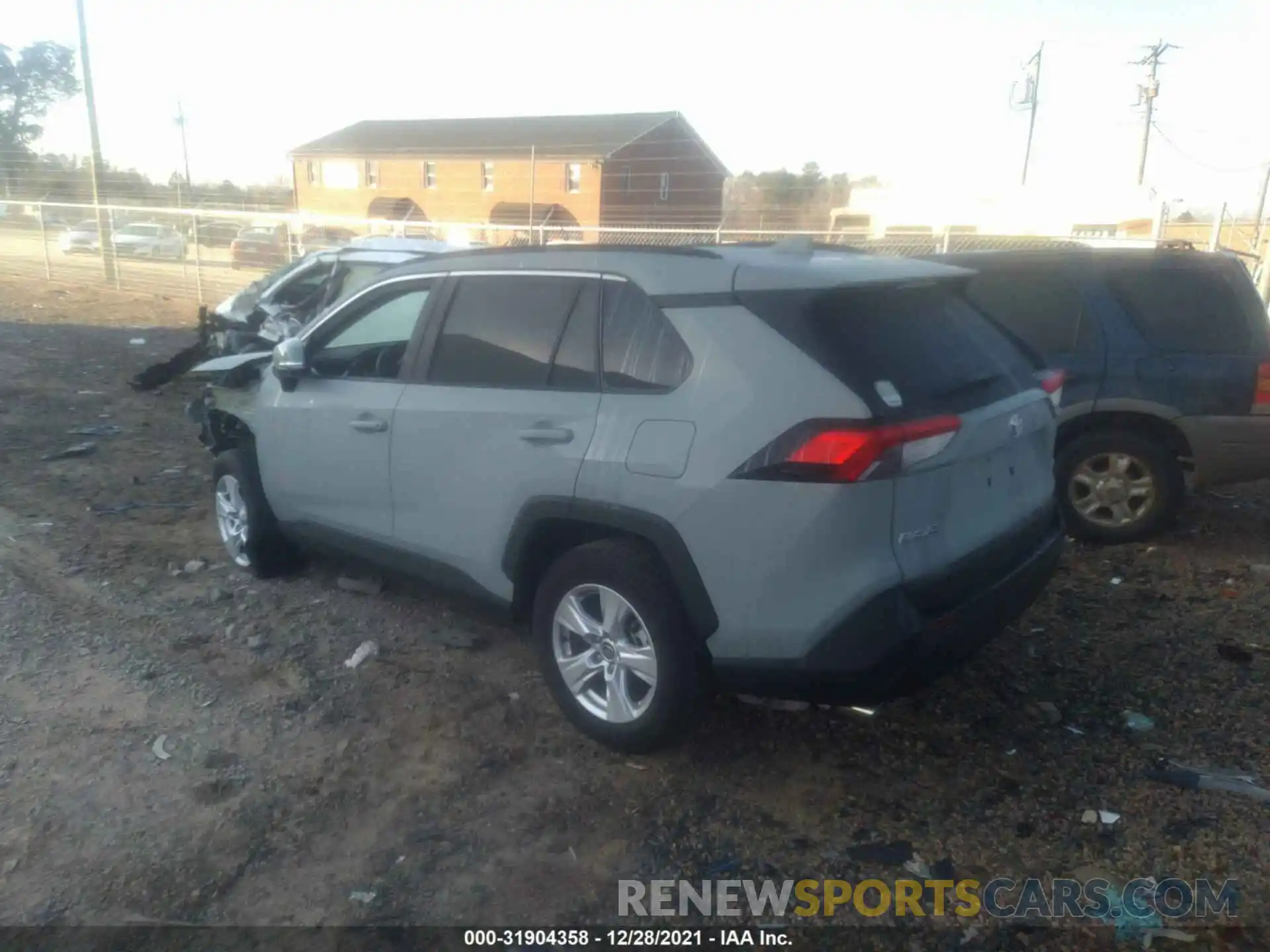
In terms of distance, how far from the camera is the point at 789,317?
118 inches

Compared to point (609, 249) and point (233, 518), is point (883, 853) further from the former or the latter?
point (233, 518)

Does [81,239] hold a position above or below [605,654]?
above

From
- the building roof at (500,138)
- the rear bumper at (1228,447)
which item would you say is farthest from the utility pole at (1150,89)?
the rear bumper at (1228,447)

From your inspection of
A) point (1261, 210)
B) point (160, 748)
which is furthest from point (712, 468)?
point (1261, 210)

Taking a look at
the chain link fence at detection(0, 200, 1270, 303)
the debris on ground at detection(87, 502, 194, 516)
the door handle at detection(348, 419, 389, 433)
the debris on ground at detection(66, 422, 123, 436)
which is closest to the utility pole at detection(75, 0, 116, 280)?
the chain link fence at detection(0, 200, 1270, 303)

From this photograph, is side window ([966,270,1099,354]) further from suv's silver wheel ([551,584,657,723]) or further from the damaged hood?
the damaged hood

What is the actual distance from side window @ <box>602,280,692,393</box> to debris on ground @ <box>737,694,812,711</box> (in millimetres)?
1095

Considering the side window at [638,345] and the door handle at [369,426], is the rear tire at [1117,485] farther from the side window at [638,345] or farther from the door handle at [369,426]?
the door handle at [369,426]

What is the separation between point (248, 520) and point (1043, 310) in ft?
15.7

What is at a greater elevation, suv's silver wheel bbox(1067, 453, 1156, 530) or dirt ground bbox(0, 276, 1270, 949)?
suv's silver wheel bbox(1067, 453, 1156, 530)

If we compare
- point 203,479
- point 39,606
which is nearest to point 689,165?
point 203,479

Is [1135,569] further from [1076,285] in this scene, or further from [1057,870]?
[1057,870]

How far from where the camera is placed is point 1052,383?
3.87 metres
